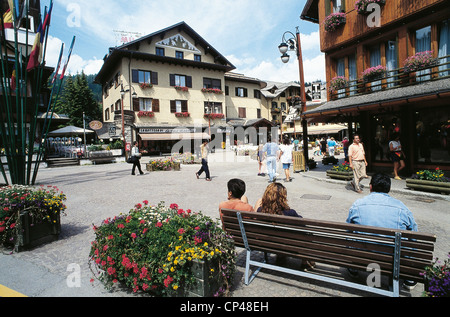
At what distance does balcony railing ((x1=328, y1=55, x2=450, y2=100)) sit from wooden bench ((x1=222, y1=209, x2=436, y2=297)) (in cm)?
974

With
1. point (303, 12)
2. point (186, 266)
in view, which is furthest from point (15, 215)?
point (303, 12)

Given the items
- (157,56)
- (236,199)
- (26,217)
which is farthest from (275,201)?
(157,56)

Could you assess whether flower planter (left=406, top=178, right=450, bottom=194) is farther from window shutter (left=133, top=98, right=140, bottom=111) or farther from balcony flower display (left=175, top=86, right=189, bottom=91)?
balcony flower display (left=175, top=86, right=189, bottom=91)

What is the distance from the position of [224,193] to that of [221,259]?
6304 millimetres

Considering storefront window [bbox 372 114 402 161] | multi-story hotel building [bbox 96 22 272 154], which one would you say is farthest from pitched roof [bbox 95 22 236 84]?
storefront window [bbox 372 114 402 161]

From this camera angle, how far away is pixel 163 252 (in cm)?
281

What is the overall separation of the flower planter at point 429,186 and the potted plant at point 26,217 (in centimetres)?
972

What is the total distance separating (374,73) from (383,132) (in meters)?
2.75

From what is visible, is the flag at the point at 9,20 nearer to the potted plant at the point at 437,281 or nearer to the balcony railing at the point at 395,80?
the potted plant at the point at 437,281

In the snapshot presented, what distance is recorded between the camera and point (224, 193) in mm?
9211

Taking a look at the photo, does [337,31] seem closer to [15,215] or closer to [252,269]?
[252,269]

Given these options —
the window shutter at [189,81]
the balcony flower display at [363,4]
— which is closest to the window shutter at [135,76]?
the window shutter at [189,81]

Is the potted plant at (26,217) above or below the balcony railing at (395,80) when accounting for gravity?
below

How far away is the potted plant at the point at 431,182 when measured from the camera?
7742 mm
